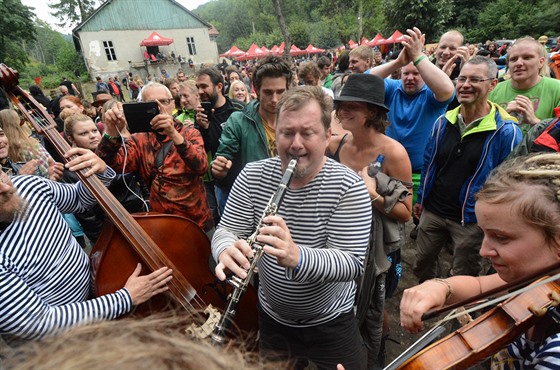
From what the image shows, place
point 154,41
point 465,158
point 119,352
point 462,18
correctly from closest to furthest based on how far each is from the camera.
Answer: point 119,352 < point 465,158 < point 462,18 < point 154,41

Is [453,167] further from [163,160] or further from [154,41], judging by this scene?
[154,41]

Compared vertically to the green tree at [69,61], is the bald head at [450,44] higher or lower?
lower

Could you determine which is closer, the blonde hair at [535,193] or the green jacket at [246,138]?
the blonde hair at [535,193]

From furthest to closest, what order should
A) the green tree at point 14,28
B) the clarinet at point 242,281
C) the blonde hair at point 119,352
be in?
the green tree at point 14,28 < the clarinet at point 242,281 < the blonde hair at point 119,352

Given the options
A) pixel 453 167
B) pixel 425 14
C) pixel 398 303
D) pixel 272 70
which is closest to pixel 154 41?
pixel 425 14

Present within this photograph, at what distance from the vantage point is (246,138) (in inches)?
112

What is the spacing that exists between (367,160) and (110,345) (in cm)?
209

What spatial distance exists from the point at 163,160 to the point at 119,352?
229 cm

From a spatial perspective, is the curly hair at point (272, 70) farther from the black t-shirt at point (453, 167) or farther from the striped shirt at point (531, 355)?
the striped shirt at point (531, 355)

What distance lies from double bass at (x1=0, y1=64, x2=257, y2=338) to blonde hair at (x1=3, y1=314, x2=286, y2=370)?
0.88m

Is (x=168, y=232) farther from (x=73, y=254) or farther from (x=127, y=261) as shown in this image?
(x=73, y=254)

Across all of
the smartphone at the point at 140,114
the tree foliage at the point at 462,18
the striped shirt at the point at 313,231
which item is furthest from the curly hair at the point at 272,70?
the tree foliage at the point at 462,18

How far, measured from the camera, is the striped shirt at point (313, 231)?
1.58m

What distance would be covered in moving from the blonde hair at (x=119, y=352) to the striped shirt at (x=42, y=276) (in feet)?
2.99
